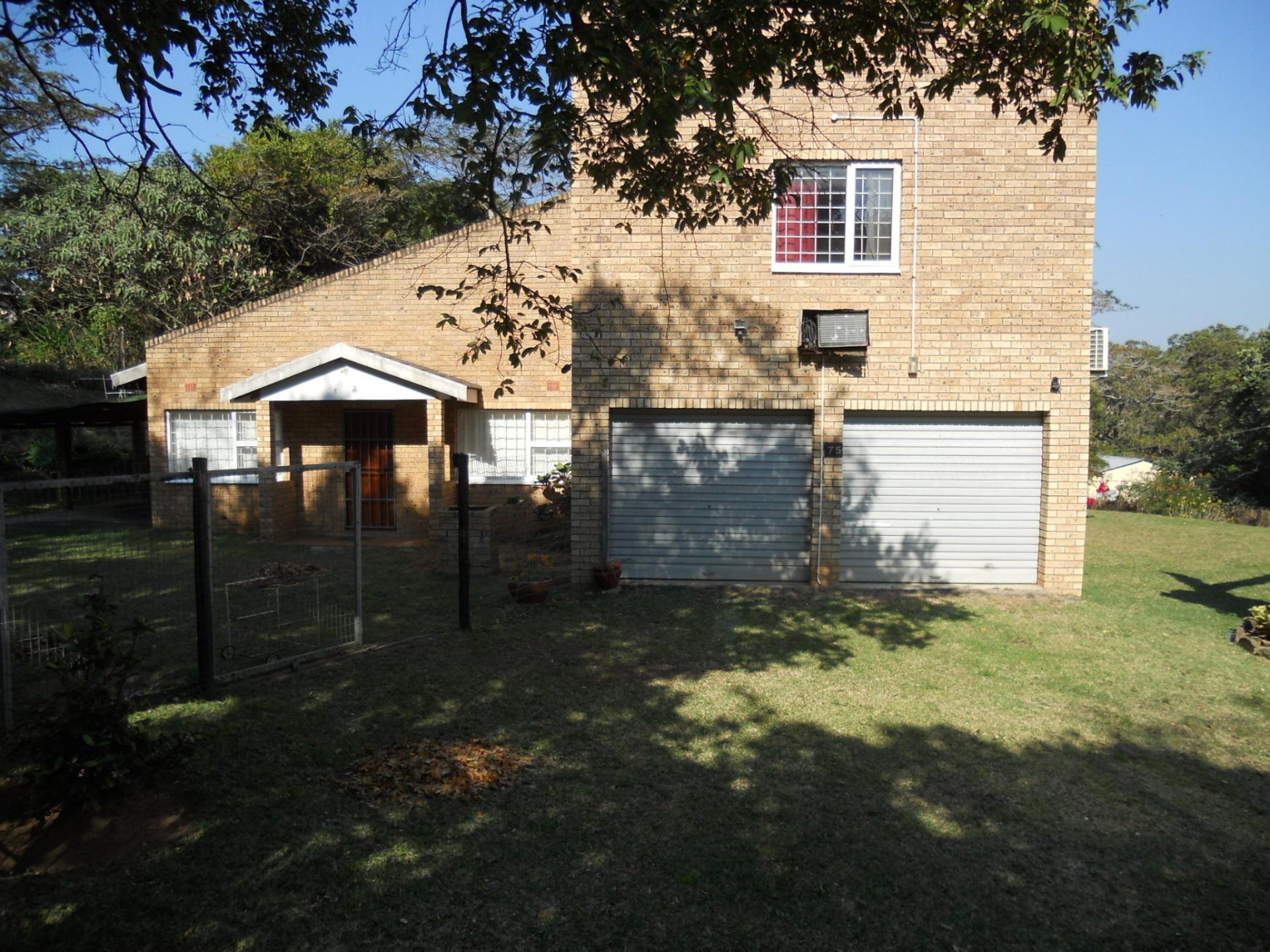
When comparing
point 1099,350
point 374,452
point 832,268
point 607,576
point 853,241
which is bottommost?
point 607,576

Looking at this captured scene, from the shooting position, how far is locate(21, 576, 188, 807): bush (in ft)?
16.1

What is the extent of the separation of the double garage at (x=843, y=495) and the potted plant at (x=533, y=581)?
97cm

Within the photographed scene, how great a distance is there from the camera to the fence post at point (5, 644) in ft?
19.8

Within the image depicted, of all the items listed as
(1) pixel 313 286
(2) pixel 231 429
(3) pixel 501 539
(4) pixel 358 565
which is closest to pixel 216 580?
(4) pixel 358 565

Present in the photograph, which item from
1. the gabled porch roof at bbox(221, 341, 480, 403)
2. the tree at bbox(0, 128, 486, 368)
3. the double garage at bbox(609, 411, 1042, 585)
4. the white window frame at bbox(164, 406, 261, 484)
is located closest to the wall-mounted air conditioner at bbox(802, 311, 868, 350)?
the double garage at bbox(609, 411, 1042, 585)

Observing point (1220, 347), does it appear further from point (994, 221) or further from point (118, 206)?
point (118, 206)

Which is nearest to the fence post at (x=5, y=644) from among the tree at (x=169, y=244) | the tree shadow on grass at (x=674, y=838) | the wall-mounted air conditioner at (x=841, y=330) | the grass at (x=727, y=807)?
the grass at (x=727, y=807)

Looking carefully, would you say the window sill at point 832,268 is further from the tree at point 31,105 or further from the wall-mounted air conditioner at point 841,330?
the tree at point 31,105

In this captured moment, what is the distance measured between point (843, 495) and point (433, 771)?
8077 mm

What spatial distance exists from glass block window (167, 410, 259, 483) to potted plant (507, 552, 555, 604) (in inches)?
363

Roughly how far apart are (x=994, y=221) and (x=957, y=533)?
4271mm

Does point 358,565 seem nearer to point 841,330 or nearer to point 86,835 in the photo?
point 86,835

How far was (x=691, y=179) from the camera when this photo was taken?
327 inches

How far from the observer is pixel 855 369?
1217 centimetres
